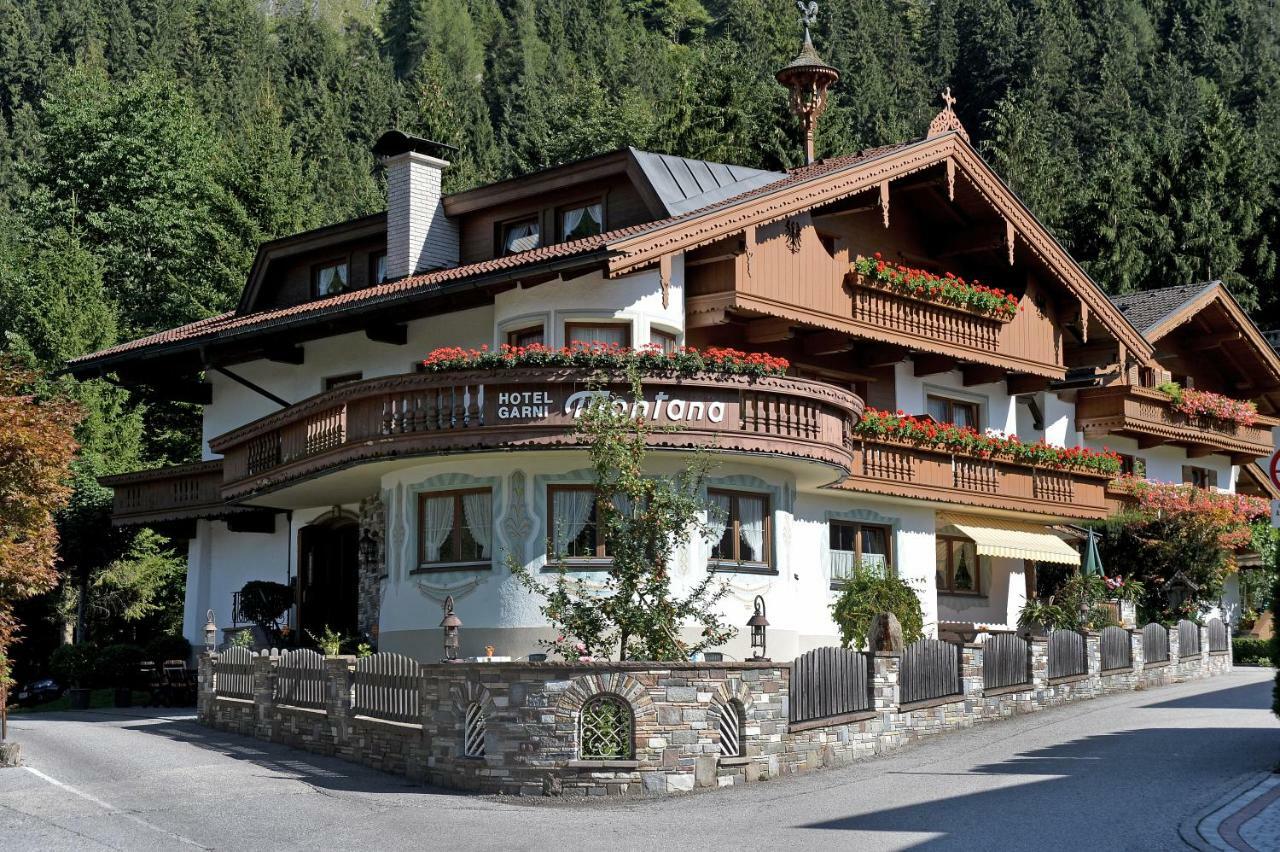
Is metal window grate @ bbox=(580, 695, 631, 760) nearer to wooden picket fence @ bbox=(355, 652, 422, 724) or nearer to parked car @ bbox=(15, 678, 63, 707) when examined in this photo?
→ wooden picket fence @ bbox=(355, 652, 422, 724)

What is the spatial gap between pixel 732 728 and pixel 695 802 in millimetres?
1492

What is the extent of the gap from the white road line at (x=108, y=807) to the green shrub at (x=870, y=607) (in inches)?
529

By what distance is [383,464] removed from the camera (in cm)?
2423

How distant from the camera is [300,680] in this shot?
72.8ft

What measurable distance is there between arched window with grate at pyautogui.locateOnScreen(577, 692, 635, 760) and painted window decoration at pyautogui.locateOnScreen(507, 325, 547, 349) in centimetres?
896

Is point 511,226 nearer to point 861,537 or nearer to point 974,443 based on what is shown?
point 861,537

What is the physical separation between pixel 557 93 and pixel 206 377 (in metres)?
64.1

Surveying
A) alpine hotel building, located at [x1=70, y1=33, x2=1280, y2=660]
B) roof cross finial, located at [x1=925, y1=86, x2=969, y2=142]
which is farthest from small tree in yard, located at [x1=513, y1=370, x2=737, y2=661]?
roof cross finial, located at [x1=925, y1=86, x2=969, y2=142]

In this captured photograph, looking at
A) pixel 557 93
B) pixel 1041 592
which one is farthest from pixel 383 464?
pixel 557 93

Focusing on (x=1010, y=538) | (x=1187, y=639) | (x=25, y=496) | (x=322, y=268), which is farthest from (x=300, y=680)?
(x=1187, y=639)

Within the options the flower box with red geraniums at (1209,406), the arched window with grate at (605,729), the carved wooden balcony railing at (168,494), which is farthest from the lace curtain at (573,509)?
the flower box with red geraniums at (1209,406)

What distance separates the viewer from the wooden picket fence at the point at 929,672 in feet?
73.2

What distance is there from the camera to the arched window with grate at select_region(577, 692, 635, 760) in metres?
17.8

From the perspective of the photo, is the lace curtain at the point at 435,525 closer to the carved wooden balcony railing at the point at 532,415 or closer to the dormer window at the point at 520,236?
the carved wooden balcony railing at the point at 532,415
